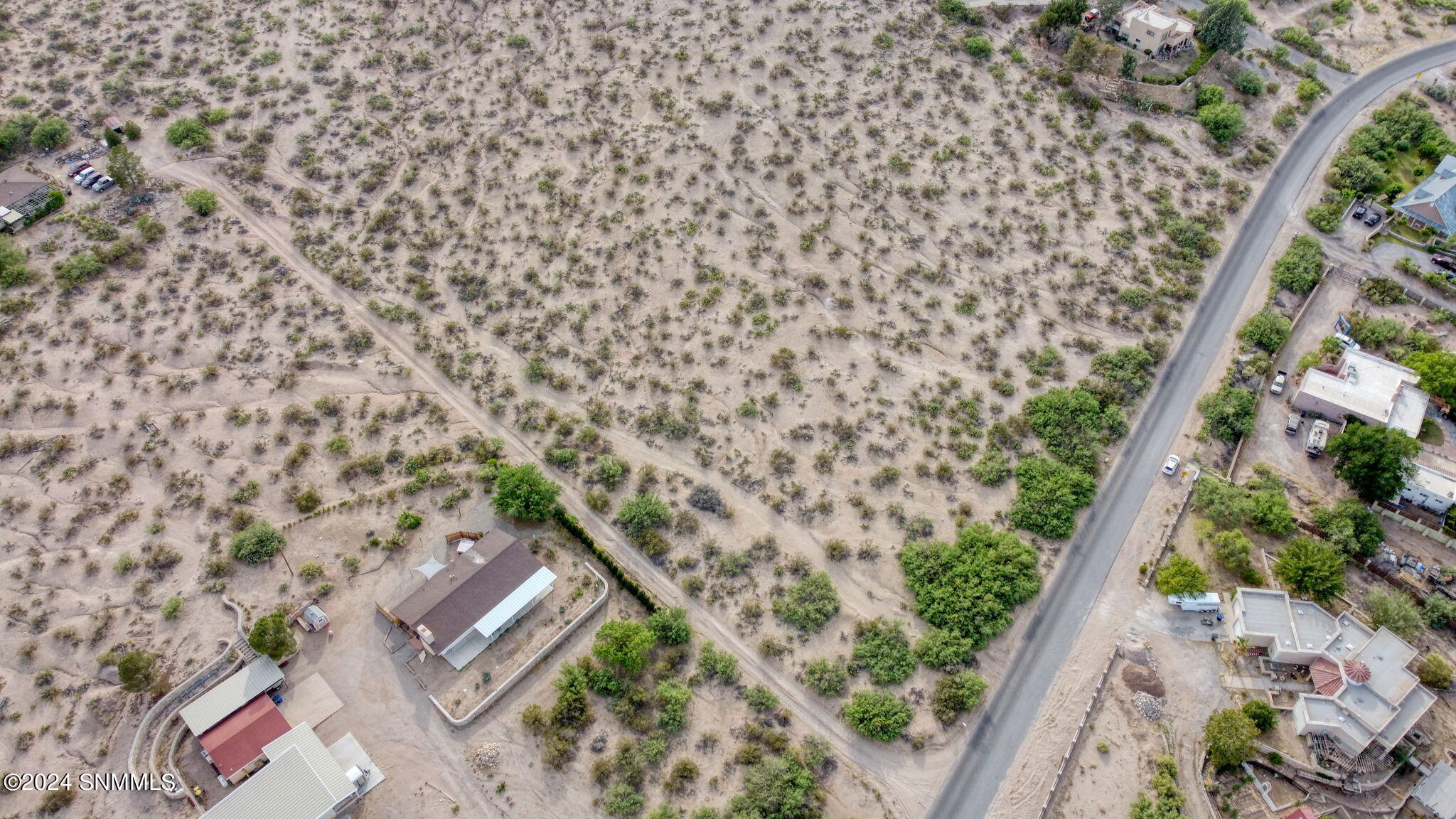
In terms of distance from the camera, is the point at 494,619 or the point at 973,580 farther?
the point at 973,580

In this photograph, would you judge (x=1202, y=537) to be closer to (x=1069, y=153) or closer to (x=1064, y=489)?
(x=1064, y=489)

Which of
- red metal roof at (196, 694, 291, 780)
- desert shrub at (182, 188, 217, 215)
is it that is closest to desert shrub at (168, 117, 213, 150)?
desert shrub at (182, 188, 217, 215)

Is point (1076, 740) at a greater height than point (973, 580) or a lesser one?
lesser

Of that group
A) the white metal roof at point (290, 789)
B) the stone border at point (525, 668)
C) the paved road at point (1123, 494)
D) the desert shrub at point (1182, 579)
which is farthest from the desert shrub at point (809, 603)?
the white metal roof at point (290, 789)

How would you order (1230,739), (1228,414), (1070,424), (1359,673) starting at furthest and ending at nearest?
(1228,414) < (1070,424) < (1359,673) < (1230,739)

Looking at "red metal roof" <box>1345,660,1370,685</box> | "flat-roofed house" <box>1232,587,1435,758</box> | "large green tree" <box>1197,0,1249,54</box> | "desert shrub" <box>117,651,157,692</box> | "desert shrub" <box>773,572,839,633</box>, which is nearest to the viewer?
"desert shrub" <box>117,651,157,692</box>

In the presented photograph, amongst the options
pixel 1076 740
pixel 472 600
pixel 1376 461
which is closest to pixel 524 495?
pixel 472 600

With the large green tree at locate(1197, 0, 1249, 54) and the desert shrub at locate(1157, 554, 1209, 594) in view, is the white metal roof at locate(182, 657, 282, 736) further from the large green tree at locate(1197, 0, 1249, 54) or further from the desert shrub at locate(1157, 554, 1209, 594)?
the large green tree at locate(1197, 0, 1249, 54)

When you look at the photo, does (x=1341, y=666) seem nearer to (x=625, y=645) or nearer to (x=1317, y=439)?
(x=1317, y=439)
